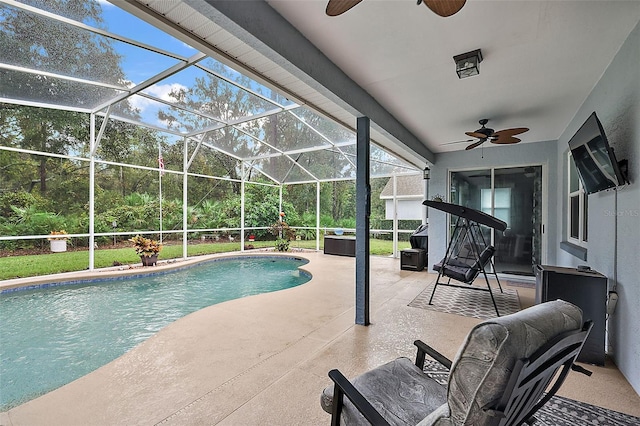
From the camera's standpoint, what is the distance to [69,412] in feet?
6.42

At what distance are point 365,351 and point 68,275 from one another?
273 inches

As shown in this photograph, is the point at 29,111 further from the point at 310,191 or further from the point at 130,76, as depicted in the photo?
the point at 310,191

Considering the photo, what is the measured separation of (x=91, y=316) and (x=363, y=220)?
14.7 feet

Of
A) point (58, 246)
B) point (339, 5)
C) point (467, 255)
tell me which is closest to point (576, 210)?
point (467, 255)

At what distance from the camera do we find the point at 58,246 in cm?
781

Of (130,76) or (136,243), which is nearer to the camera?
(130,76)

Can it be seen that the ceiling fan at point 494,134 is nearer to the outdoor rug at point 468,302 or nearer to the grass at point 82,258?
the outdoor rug at point 468,302

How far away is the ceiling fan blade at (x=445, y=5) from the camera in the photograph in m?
1.56

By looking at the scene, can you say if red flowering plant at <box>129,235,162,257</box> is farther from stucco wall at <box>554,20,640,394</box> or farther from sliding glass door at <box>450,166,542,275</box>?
stucco wall at <box>554,20,640,394</box>

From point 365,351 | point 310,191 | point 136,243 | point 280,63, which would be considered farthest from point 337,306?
point 310,191

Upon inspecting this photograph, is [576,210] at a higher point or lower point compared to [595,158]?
lower

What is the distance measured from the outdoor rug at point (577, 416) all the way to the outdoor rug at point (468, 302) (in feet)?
6.03

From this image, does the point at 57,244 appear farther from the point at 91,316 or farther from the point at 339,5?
the point at 339,5

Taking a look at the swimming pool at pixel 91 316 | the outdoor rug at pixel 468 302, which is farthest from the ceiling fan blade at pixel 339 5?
the outdoor rug at pixel 468 302
